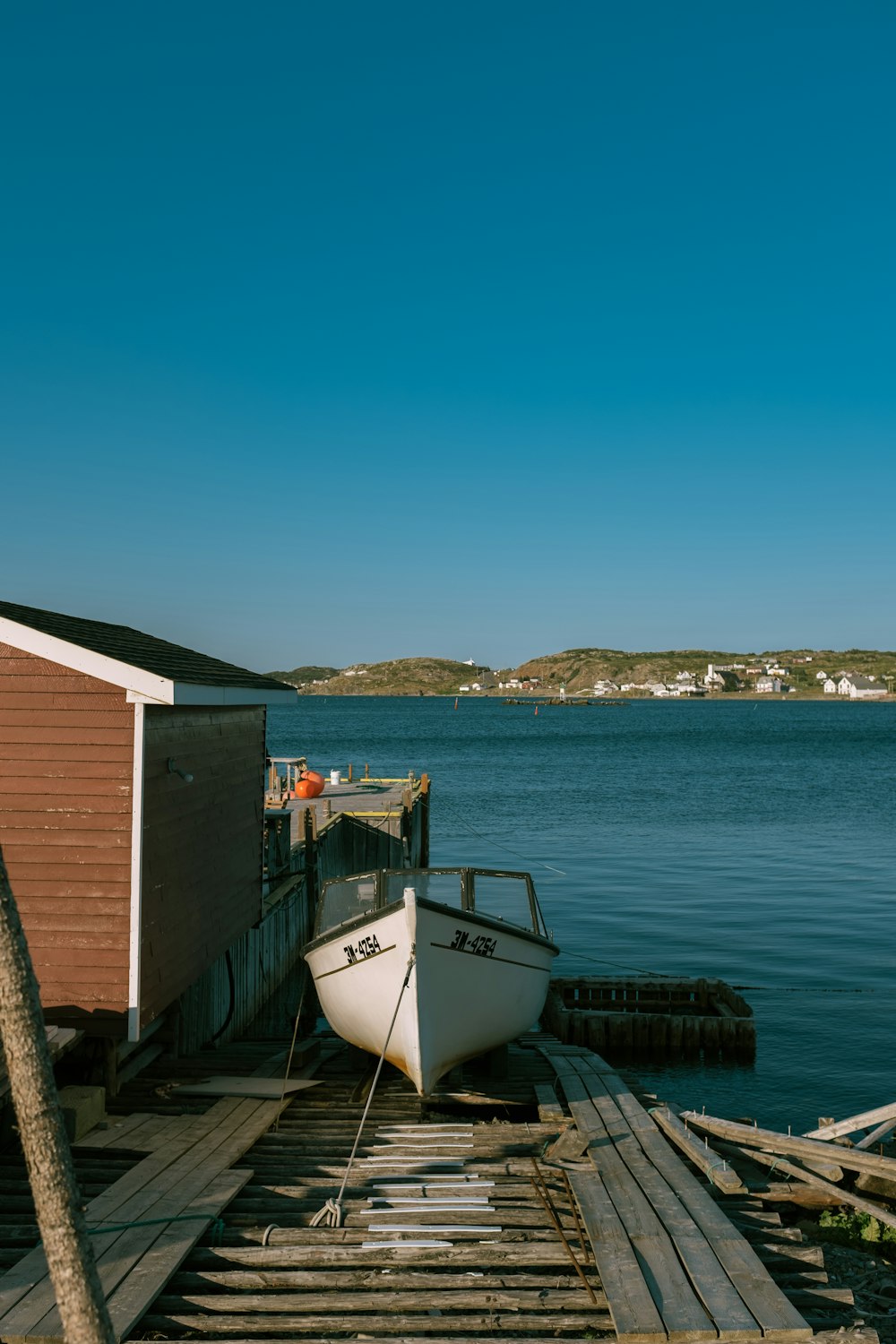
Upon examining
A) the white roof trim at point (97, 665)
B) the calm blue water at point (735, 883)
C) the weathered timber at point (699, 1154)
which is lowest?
the calm blue water at point (735, 883)

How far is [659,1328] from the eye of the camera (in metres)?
6.21

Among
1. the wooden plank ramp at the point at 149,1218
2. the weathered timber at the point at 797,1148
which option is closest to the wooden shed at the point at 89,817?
the wooden plank ramp at the point at 149,1218

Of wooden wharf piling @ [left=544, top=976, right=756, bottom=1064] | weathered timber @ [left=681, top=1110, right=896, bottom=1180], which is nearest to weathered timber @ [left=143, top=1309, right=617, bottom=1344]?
weathered timber @ [left=681, top=1110, right=896, bottom=1180]

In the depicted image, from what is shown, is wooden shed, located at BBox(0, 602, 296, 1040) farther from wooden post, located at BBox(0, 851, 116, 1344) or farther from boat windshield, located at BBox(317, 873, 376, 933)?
wooden post, located at BBox(0, 851, 116, 1344)

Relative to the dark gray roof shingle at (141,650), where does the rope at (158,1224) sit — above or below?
below

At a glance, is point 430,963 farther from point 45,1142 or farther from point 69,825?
point 45,1142

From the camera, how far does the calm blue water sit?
18531mm

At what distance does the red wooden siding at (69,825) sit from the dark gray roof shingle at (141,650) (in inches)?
20.0

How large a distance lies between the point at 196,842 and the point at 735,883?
26.2 meters

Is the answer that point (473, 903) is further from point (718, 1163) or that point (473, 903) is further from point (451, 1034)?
point (718, 1163)

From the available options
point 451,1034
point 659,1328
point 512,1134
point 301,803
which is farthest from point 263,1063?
point 301,803

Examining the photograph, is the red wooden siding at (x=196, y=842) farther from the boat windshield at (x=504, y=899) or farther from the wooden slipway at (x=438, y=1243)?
the boat windshield at (x=504, y=899)

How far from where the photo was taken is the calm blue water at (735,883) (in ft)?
60.8

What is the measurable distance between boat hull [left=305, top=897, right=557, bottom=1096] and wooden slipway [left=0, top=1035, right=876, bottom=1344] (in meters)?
0.92
